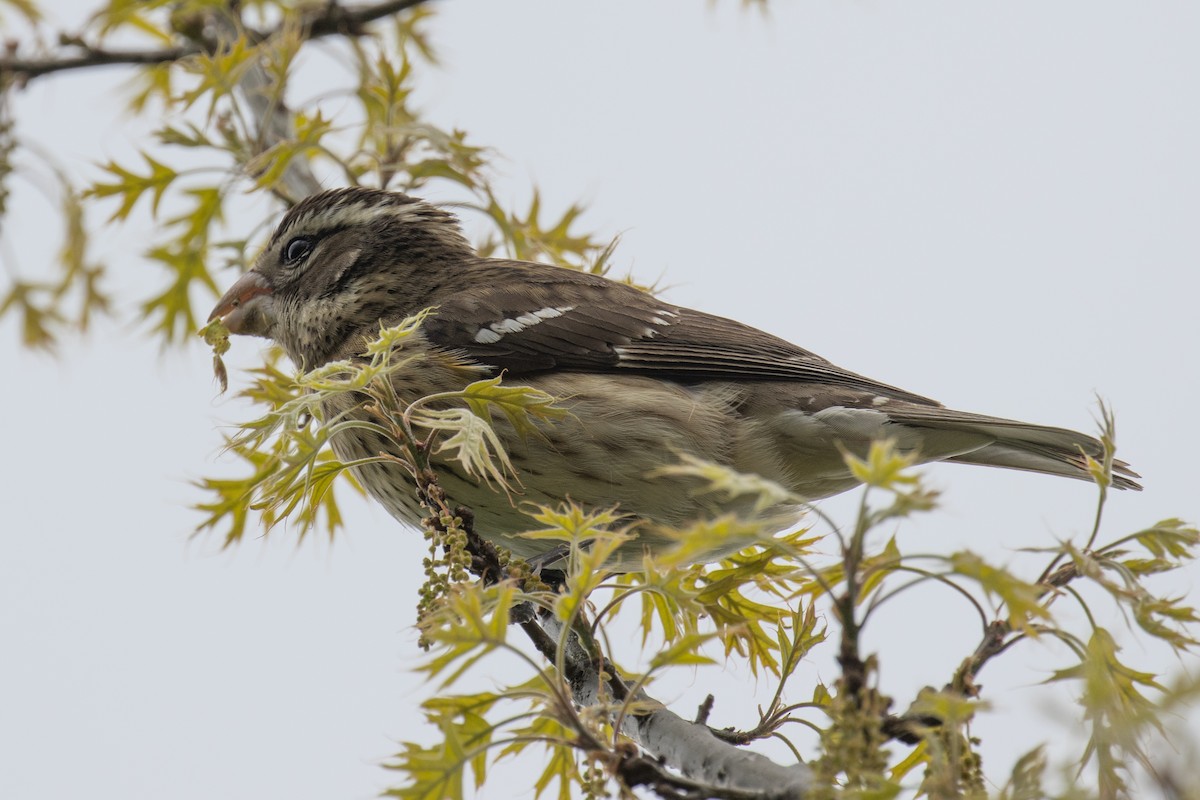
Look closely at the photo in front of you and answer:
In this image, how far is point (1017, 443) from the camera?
4.96 metres

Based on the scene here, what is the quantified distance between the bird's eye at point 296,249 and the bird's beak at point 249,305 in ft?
0.51

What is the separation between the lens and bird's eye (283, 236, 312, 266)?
6.25 m

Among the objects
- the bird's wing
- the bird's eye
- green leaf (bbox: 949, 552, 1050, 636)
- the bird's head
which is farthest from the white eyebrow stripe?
green leaf (bbox: 949, 552, 1050, 636)

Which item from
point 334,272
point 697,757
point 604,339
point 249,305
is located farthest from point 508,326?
point 697,757

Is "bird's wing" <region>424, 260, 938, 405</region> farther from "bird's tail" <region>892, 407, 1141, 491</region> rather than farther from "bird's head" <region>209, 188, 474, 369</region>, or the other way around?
"bird's head" <region>209, 188, 474, 369</region>

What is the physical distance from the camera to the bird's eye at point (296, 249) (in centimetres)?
625

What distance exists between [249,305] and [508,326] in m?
1.54

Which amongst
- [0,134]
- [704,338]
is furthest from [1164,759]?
[0,134]

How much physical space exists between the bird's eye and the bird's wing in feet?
3.10

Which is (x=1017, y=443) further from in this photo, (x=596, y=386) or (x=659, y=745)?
(x=659, y=745)

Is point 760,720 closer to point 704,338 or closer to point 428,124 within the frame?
point 704,338

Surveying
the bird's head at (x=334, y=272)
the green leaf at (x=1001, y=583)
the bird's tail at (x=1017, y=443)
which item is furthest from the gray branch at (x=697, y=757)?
the bird's head at (x=334, y=272)

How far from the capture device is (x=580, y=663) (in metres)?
4.20

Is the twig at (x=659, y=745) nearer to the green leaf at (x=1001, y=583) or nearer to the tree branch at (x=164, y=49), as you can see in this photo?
the green leaf at (x=1001, y=583)
